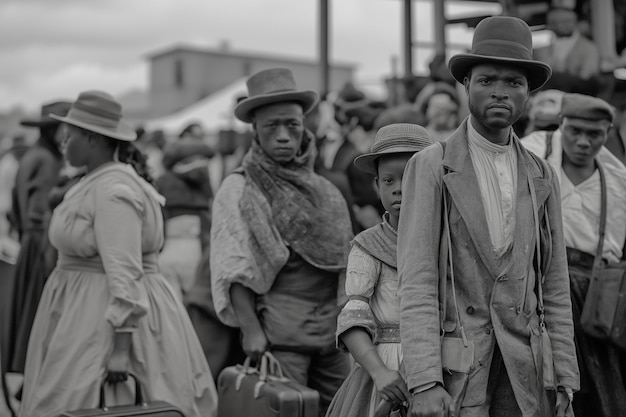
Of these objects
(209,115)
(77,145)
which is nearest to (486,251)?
(77,145)

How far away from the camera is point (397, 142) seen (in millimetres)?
3639

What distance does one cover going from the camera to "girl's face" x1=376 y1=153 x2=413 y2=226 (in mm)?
3578

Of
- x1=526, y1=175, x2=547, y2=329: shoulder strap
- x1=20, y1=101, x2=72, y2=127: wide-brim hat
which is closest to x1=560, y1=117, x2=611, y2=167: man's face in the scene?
x1=526, y1=175, x2=547, y2=329: shoulder strap

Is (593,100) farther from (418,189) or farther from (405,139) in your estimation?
(418,189)

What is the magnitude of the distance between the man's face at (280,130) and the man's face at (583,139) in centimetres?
130

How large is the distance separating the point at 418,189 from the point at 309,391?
4.31 feet

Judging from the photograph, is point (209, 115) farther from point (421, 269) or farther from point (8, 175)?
point (421, 269)

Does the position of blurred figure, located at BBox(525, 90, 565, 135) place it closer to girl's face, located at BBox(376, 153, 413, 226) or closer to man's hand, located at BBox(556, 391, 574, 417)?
girl's face, located at BBox(376, 153, 413, 226)

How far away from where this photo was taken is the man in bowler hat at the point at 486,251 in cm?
300

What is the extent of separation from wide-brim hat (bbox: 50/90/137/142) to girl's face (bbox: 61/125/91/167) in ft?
0.17

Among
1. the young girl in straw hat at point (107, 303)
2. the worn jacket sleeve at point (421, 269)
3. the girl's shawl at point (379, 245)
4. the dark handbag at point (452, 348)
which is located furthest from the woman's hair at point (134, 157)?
the dark handbag at point (452, 348)

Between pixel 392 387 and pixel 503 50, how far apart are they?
3.76 feet

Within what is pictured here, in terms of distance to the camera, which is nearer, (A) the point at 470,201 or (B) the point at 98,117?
(A) the point at 470,201

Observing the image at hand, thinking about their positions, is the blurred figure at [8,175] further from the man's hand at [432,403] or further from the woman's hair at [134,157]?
the man's hand at [432,403]
